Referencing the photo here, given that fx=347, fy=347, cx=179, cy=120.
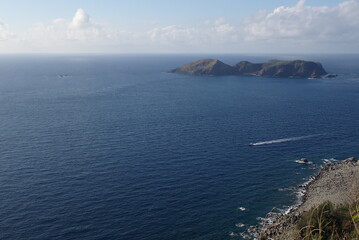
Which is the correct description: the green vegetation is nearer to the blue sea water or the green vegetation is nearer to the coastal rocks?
the blue sea water

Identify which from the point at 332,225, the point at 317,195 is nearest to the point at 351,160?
the point at 317,195

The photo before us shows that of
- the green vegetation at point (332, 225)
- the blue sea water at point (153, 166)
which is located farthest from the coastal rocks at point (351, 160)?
the green vegetation at point (332, 225)

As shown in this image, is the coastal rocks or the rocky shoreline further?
the coastal rocks

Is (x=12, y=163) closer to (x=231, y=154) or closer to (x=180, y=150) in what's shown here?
(x=180, y=150)

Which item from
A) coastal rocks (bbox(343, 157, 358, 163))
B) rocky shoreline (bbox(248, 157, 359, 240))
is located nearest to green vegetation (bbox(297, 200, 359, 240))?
rocky shoreline (bbox(248, 157, 359, 240))

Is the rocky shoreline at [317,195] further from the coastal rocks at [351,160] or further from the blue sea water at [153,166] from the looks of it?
the blue sea water at [153,166]

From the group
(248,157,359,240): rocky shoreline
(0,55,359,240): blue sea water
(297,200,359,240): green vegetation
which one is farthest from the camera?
(0,55,359,240): blue sea water

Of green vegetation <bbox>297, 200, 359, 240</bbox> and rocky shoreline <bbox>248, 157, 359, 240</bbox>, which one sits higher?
green vegetation <bbox>297, 200, 359, 240</bbox>

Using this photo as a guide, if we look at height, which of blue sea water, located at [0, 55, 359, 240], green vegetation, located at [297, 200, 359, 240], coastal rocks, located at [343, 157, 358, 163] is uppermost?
green vegetation, located at [297, 200, 359, 240]

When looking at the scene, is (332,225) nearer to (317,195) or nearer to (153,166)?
(317,195)
